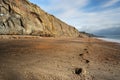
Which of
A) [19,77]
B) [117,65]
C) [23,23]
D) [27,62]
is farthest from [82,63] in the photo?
[23,23]

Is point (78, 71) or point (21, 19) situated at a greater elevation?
point (21, 19)

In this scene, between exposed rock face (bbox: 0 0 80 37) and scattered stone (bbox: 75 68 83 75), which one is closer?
scattered stone (bbox: 75 68 83 75)

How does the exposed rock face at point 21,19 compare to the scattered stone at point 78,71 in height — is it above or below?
above

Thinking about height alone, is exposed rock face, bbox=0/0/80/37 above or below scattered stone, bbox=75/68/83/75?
above

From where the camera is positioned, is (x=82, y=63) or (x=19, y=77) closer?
(x=19, y=77)

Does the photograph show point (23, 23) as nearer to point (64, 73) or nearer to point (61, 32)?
point (61, 32)

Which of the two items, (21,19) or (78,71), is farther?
(21,19)

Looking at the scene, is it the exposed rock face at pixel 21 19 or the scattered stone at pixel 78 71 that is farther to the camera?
the exposed rock face at pixel 21 19

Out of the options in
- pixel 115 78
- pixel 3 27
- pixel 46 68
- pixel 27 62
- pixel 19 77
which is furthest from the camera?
pixel 3 27

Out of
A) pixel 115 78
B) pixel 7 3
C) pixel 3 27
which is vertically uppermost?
pixel 7 3

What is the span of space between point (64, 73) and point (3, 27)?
2580 centimetres

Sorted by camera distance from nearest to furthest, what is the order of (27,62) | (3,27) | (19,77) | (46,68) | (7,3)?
(19,77), (46,68), (27,62), (3,27), (7,3)

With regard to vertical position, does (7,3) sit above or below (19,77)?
above

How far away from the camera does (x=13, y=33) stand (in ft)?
114
